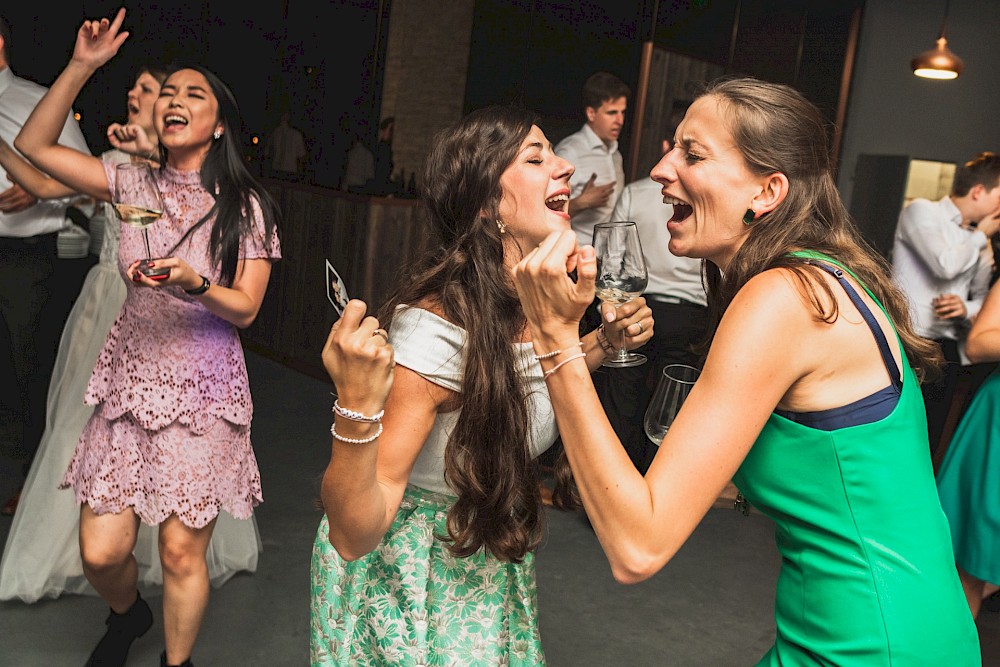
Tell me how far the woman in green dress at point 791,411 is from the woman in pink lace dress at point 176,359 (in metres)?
1.42

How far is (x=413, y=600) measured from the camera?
1699 mm

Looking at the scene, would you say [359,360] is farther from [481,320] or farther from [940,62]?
[940,62]

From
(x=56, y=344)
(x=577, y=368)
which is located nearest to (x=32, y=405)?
(x=56, y=344)

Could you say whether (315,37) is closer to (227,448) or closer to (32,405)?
(32,405)

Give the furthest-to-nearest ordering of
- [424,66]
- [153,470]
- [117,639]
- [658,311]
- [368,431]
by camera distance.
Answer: [424,66] < [658,311] < [117,639] < [153,470] < [368,431]

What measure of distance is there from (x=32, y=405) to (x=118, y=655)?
1763 mm

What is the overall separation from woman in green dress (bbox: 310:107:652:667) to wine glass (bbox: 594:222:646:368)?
0.04m

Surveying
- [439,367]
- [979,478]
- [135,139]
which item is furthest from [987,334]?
[135,139]

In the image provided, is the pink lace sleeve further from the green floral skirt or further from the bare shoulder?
the bare shoulder

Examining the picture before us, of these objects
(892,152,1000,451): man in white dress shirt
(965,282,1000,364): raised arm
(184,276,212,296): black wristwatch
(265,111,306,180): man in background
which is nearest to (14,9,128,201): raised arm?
(184,276,212,296): black wristwatch

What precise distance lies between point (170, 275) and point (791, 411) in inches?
58.1

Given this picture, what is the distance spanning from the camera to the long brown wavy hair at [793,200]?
4.68 feet

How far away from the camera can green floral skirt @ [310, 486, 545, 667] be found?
5.61 feet

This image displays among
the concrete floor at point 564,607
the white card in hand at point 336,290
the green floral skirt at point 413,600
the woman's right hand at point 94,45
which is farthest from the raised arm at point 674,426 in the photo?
the woman's right hand at point 94,45
